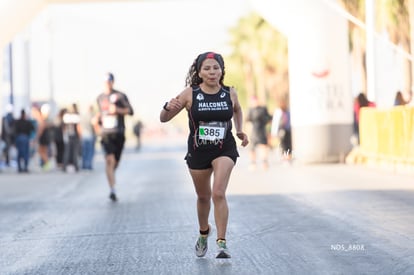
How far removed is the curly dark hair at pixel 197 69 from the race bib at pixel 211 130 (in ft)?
1.25

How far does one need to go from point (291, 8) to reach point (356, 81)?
99.0ft

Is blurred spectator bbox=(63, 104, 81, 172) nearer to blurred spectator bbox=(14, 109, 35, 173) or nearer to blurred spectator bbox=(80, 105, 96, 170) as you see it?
blurred spectator bbox=(80, 105, 96, 170)

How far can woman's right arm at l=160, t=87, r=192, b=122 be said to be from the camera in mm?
8281

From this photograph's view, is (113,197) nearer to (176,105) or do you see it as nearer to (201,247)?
(201,247)

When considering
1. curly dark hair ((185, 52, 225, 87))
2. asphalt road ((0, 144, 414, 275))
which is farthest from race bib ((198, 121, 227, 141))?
asphalt road ((0, 144, 414, 275))

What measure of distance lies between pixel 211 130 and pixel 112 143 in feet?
23.4

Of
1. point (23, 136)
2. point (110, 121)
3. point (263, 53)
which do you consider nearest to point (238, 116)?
point (110, 121)

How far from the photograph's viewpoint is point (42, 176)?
24.4 metres

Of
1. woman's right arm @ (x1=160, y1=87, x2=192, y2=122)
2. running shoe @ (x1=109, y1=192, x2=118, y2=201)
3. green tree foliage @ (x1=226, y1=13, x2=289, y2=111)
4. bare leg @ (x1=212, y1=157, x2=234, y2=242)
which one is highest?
green tree foliage @ (x1=226, y1=13, x2=289, y2=111)

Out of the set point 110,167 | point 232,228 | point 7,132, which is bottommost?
point 232,228

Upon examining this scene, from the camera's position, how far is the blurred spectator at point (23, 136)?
26641 mm

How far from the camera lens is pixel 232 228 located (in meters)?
10.5

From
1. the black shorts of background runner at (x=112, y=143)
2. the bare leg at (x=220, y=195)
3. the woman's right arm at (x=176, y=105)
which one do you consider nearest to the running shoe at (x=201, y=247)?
the bare leg at (x=220, y=195)

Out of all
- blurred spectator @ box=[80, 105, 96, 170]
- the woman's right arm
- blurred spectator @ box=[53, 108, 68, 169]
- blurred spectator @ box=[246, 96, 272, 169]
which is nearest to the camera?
the woman's right arm
